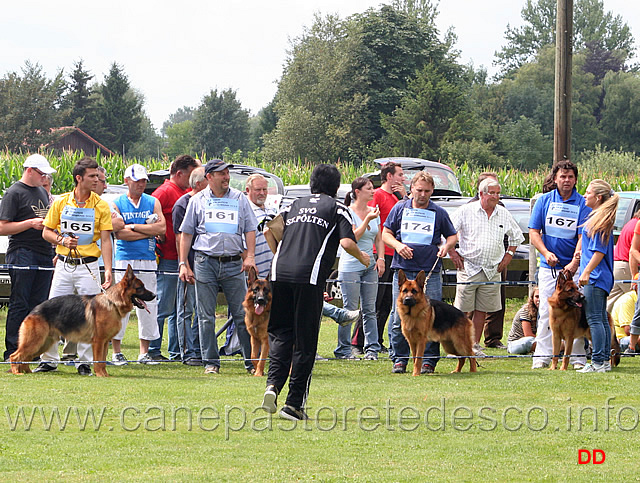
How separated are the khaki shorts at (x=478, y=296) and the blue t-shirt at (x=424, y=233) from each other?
0.96 metres

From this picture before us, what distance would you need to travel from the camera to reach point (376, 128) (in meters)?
67.7

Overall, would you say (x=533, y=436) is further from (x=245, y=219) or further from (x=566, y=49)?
(x=566, y=49)

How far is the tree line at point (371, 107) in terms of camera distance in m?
62.9

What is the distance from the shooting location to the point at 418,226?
30.5 ft

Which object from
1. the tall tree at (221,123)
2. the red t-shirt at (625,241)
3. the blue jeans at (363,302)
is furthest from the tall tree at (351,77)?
the blue jeans at (363,302)

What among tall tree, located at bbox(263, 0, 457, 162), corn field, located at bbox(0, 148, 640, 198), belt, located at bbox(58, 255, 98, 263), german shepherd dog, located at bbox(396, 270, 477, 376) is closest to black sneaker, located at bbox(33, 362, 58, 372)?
belt, located at bbox(58, 255, 98, 263)

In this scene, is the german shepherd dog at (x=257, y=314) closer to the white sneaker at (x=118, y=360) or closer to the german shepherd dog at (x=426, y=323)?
the german shepherd dog at (x=426, y=323)

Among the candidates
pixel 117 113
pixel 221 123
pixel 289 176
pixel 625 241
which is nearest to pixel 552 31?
pixel 221 123

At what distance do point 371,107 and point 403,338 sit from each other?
59.0m

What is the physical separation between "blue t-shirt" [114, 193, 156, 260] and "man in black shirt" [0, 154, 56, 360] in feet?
2.49

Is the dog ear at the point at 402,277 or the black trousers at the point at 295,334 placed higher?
the dog ear at the point at 402,277

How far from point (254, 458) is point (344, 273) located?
5.03m

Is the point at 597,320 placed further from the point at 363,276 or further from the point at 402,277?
the point at 363,276

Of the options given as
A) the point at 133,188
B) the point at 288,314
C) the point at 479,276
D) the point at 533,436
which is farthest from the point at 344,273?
the point at 533,436
